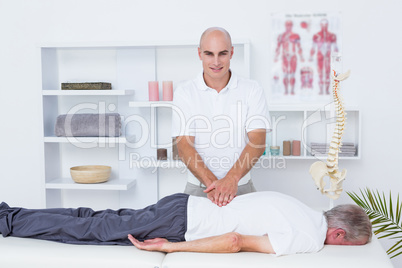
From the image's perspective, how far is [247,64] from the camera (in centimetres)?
303

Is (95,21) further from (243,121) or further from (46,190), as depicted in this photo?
(243,121)

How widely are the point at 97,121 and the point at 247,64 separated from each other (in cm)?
109

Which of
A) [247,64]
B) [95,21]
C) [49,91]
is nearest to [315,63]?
[247,64]

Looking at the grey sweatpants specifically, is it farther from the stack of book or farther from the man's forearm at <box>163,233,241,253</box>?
the stack of book

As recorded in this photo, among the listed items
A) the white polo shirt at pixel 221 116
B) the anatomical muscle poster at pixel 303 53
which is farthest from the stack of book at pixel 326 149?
the white polo shirt at pixel 221 116

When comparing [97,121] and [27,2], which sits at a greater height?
[27,2]

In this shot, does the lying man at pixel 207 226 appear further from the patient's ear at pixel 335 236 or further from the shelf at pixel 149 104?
the shelf at pixel 149 104

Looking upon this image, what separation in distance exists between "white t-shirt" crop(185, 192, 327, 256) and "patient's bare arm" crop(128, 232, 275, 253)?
0.05 meters

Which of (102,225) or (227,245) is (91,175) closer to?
(102,225)

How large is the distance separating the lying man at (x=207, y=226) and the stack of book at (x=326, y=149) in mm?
1132

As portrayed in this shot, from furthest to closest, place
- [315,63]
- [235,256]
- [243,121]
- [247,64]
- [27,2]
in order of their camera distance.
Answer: [27,2], [315,63], [247,64], [243,121], [235,256]

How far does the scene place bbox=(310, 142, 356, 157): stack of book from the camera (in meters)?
3.09

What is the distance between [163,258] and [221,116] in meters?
0.86

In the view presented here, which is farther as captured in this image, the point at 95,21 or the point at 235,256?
the point at 95,21
